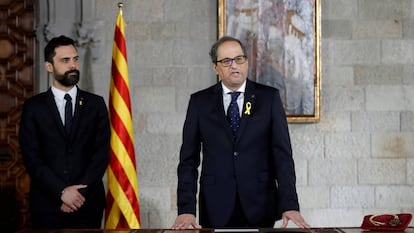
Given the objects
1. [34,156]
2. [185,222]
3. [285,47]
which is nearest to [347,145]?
[285,47]

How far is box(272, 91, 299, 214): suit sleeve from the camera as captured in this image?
3305 millimetres

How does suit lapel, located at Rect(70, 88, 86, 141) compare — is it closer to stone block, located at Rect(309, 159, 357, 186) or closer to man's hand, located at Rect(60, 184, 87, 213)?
man's hand, located at Rect(60, 184, 87, 213)

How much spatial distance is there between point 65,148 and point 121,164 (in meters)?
1.03

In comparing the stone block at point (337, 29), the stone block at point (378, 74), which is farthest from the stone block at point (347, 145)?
the stone block at point (337, 29)

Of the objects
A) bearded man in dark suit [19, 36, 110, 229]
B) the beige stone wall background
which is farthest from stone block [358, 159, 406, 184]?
bearded man in dark suit [19, 36, 110, 229]

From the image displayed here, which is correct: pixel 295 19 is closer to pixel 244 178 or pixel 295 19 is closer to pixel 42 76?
pixel 42 76

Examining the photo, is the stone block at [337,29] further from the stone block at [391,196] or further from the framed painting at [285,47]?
the stone block at [391,196]

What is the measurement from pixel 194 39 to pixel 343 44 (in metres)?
1.17

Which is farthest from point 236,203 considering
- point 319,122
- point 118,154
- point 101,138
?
point 319,122

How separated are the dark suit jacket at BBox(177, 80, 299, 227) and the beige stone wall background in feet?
7.41

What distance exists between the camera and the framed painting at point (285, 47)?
18.6 ft

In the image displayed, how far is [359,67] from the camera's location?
576 centimetres

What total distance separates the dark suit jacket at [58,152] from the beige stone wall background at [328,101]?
1.62 metres

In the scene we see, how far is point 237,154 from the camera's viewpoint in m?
3.42
